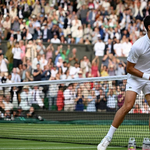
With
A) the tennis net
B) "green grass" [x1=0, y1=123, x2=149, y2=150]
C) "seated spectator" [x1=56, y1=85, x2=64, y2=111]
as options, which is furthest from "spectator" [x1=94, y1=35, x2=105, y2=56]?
"seated spectator" [x1=56, y1=85, x2=64, y2=111]

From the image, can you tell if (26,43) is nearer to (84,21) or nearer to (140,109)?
(84,21)

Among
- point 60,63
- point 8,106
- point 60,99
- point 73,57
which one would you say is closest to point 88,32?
point 73,57

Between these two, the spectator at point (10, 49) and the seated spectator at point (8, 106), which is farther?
the spectator at point (10, 49)

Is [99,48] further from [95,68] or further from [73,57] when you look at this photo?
[95,68]

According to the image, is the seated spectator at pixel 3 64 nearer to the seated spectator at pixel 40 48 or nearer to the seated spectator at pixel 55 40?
the seated spectator at pixel 40 48

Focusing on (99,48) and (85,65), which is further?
(99,48)

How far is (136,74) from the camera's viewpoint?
722cm

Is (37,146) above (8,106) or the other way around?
the other way around

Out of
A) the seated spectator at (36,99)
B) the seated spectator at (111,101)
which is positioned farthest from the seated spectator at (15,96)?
the seated spectator at (111,101)

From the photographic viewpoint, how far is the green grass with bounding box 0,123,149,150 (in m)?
10.1

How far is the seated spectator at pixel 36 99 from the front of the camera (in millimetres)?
13047

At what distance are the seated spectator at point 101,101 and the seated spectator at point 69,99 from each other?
0.71 m

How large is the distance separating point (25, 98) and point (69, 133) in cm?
200

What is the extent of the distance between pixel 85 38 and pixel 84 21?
5.13 ft
